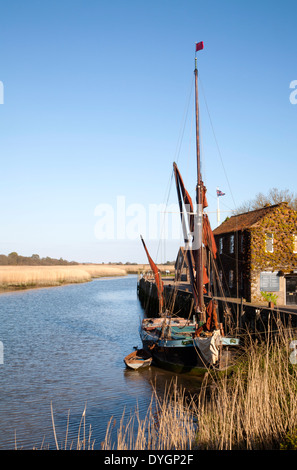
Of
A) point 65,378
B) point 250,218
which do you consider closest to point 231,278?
point 250,218

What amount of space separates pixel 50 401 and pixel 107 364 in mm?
6243

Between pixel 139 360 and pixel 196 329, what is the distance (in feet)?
10.9

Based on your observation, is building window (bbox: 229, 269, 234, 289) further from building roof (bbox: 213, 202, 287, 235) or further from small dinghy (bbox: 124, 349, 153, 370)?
small dinghy (bbox: 124, 349, 153, 370)

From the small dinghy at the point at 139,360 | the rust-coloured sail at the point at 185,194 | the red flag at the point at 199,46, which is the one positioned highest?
the red flag at the point at 199,46

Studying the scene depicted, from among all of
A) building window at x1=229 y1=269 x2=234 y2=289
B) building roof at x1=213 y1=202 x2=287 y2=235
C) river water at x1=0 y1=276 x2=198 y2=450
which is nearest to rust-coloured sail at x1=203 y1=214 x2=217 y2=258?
river water at x1=0 y1=276 x2=198 y2=450

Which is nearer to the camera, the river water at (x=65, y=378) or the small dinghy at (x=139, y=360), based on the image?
the river water at (x=65, y=378)

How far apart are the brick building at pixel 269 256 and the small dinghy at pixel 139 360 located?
36.0 feet

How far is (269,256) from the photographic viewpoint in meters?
30.7

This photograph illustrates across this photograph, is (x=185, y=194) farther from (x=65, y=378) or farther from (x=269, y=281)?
(x=269, y=281)

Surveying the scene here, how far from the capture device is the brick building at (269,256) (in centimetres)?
3027

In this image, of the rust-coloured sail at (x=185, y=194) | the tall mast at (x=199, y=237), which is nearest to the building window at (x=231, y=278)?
the tall mast at (x=199, y=237)

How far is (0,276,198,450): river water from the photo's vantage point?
13094 mm

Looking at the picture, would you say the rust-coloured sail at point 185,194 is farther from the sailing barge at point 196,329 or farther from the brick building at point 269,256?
the brick building at point 269,256

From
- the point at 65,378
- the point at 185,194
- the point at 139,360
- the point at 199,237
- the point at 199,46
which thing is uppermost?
the point at 199,46
